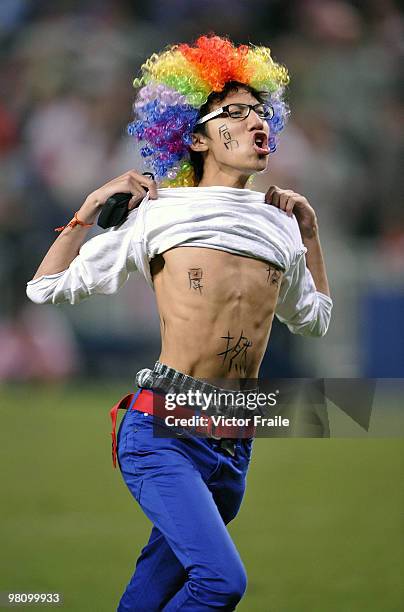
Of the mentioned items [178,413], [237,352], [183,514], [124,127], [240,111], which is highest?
[124,127]

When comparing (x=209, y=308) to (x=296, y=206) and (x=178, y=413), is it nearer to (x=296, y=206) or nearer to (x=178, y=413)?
(x=178, y=413)

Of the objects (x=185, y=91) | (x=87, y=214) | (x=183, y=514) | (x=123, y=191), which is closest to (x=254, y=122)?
(x=185, y=91)

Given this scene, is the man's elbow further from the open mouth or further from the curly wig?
the open mouth

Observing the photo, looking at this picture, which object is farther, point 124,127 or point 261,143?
point 124,127

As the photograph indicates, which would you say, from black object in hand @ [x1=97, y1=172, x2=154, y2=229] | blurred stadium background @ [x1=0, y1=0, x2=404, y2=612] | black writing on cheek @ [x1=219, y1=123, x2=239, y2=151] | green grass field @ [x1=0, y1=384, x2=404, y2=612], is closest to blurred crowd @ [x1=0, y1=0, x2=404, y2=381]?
blurred stadium background @ [x1=0, y1=0, x2=404, y2=612]

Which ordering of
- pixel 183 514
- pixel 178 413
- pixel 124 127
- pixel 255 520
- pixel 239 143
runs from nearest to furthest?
pixel 183 514, pixel 178 413, pixel 239 143, pixel 255 520, pixel 124 127

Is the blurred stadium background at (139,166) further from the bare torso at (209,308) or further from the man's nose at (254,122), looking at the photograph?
the man's nose at (254,122)

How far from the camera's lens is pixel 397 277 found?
10.3 m

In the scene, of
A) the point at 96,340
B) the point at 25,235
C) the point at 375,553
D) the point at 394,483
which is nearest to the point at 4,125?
the point at 25,235

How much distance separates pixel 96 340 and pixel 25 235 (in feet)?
3.80

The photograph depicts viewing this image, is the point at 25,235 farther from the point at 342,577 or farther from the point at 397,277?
the point at 342,577

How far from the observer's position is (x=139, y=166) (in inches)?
393

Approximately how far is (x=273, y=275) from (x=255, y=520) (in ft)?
10.5

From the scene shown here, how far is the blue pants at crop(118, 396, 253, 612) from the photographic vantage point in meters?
3.06
